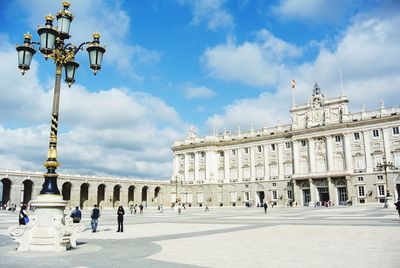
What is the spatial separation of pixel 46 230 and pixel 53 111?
4.34 m

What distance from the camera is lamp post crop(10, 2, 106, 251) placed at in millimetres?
11664

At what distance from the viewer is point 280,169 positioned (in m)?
74.0

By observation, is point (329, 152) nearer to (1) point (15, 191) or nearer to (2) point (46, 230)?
(1) point (15, 191)

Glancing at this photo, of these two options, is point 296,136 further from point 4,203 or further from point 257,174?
point 4,203

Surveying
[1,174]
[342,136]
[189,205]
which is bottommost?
[189,205]

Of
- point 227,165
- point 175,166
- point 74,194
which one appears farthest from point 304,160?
point 74,194

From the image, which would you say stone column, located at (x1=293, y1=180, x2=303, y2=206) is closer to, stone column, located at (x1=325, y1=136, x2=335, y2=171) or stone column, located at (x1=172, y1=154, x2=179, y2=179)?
stone column, located at (x1=325, y1=136, x2=335, y2=171)

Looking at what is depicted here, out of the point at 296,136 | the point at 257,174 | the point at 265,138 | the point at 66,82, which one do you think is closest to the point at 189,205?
the point at 257,174

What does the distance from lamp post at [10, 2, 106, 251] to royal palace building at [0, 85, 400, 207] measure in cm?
4884

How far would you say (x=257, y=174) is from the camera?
77.9m

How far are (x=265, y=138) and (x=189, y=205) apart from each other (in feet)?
82.3

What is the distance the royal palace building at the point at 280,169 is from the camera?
61125mm

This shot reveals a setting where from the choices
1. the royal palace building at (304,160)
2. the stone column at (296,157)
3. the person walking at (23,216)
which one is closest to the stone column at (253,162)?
the royal palace building at (304,160)

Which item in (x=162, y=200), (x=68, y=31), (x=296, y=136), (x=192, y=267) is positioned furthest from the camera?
(x=162, y=200)
